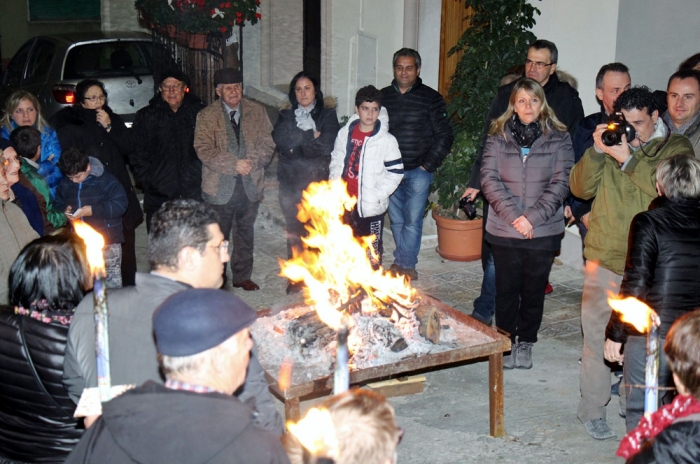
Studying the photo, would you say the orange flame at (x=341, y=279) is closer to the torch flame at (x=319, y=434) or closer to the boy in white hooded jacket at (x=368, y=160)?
the boy in white hooded jacket at (x=368, y=160)

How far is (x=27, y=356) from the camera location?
3.71 m

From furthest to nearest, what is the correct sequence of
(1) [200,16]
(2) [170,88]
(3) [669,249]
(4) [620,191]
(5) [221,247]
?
(1) [200,16] < (2) [170,88] < (4) [620,191] < (3) [669,249] < (5) [221,247]

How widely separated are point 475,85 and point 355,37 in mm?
3835

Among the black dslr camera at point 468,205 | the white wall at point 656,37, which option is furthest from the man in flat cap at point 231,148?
the white wall at point 656,37

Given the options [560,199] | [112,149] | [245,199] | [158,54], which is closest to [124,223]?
[112,149]

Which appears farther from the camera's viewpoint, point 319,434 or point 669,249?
point 669,249

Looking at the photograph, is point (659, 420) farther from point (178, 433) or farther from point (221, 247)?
point (221, 247)

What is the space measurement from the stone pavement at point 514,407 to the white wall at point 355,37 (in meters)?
4.28

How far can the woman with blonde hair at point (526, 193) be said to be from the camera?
645 centimetres

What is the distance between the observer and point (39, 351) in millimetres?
3723

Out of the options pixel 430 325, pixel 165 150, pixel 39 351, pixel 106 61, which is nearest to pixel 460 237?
pixel 165 150

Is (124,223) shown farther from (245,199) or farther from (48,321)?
(48,321)

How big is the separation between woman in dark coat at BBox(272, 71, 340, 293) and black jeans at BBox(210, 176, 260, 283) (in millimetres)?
421

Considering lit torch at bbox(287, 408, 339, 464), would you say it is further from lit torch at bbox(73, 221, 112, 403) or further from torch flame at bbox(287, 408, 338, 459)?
lit torch at bbox(73, 221, 112, 403)
